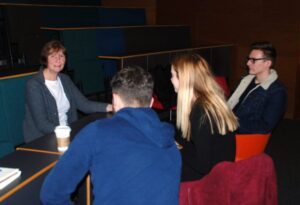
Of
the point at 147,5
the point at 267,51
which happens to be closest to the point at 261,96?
the point at 267,51

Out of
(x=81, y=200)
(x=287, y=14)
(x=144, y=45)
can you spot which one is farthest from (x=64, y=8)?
(x=81, y=200)

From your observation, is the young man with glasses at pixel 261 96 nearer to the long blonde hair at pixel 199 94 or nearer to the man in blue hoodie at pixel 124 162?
the long blonde hair at pixel 199 94

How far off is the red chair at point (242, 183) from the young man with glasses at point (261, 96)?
3.50ft

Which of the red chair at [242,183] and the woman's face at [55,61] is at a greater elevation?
the woman's face at [55,61]

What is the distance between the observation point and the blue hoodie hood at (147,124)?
119 centimetres

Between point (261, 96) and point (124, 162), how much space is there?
1.74 m

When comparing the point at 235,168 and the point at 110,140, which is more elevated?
the point at 110,140

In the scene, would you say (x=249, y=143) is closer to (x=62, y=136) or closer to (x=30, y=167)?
(x=62, y=136)

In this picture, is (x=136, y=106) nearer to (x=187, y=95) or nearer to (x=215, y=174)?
(x=215, y=174)

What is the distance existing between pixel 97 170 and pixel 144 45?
15.9 feet

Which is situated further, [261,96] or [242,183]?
[261,96]

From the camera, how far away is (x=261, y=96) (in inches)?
103

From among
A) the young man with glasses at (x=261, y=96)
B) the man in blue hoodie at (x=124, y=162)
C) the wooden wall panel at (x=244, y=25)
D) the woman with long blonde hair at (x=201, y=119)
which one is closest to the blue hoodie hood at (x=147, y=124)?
the man in blue hoodie at (x=124, y=162)

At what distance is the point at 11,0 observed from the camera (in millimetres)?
5637
